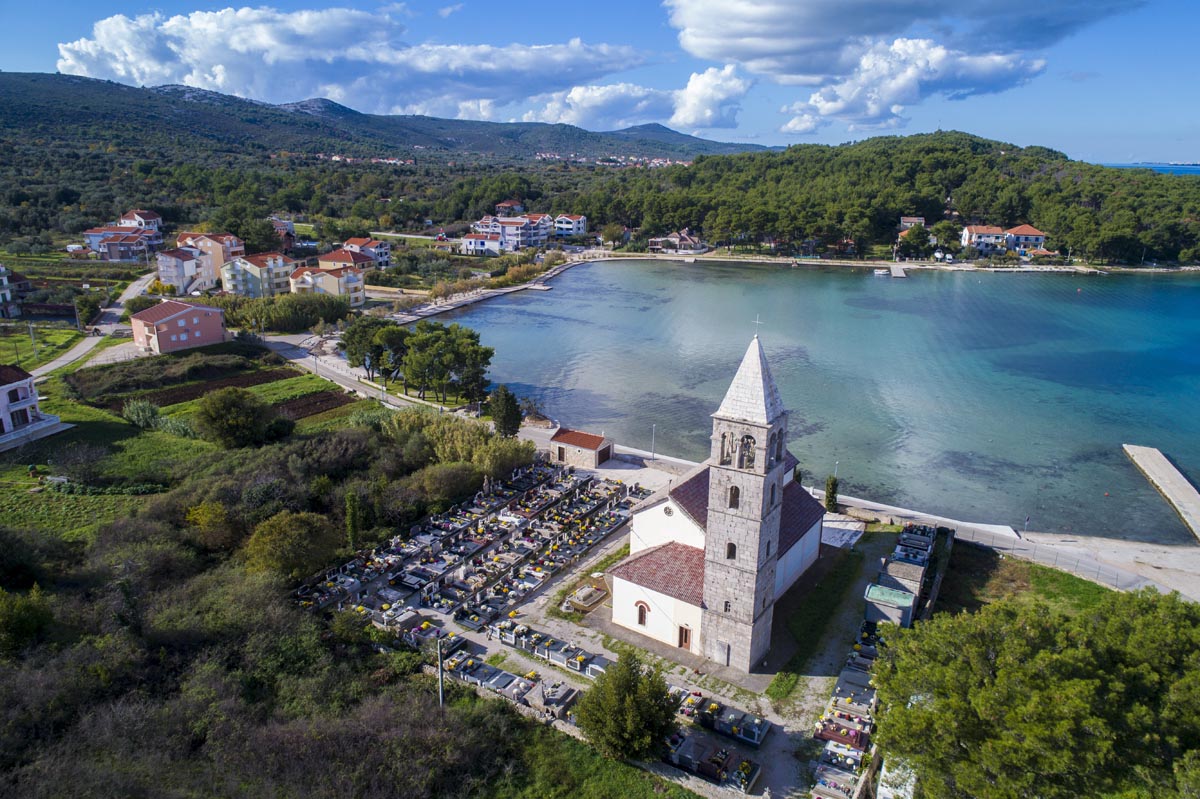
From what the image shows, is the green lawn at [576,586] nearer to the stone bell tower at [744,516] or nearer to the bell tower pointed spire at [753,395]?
the stone bell tower at [744,516]

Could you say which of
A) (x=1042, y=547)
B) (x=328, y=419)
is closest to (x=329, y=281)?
(x=328, y=419)

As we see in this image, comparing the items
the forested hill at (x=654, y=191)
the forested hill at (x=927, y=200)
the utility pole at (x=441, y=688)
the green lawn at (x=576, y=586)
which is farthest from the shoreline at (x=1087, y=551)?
the forested hill at (x=927, y=200)

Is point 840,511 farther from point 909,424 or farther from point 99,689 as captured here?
point 99,689

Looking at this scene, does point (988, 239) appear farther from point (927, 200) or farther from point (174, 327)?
point (174, 327)

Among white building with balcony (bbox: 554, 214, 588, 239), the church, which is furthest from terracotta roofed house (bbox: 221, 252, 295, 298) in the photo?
white building with balcony (bbox: 554, 214, 588, 239)

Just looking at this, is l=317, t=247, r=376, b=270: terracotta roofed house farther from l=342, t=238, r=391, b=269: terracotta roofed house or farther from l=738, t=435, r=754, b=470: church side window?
l=738, t=435, r=754, b=470: church side window
